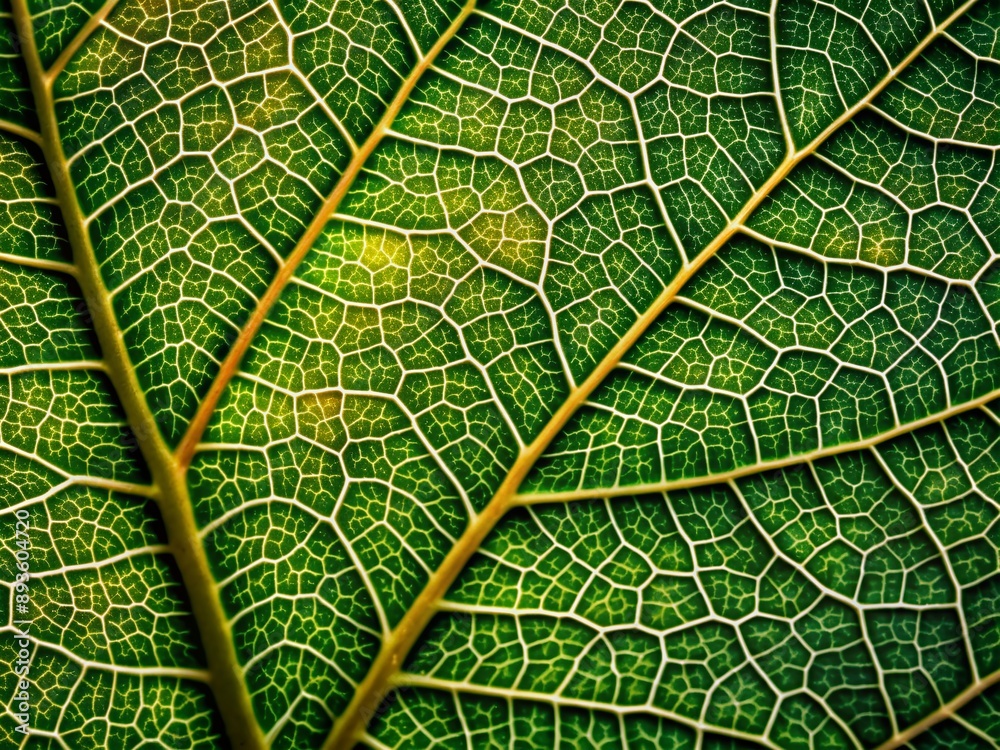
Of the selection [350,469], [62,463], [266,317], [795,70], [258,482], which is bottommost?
[62,463]

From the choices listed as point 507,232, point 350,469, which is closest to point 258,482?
point 350,469

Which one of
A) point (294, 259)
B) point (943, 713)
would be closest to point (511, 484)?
point (294, 259)

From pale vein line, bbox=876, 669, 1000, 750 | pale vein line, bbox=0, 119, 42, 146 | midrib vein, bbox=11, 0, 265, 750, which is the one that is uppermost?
pale vein line, bbox=876, 669, 1000, 750

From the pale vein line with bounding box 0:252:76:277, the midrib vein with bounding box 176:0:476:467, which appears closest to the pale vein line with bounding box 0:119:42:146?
the pale vein line with bounding box 0:252:76:277

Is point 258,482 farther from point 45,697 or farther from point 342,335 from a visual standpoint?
point 45,697

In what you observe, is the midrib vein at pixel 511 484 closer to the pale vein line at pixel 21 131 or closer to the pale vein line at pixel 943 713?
the pale vein line at pixel 943 713

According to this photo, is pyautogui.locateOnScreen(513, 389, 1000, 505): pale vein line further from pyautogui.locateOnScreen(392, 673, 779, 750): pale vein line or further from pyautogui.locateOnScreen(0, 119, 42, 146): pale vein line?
pyautogui.locateOnScreen(0, 119, 42, 146): pale vein line

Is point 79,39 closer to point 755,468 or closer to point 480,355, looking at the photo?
point 480,355

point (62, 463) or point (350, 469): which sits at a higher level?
point (350, 469)
